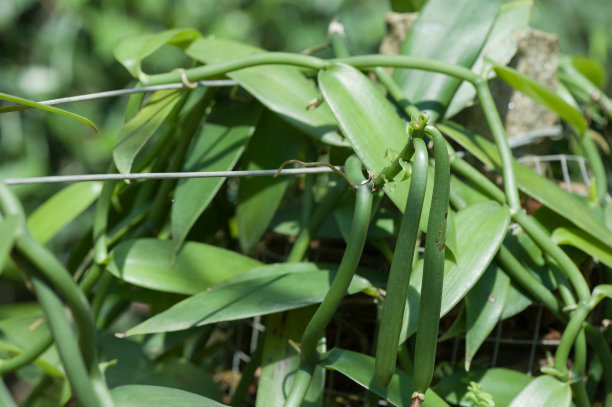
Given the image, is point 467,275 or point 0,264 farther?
point 467,275

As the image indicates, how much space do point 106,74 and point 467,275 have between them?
1.43 meters

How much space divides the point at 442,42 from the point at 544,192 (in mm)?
192

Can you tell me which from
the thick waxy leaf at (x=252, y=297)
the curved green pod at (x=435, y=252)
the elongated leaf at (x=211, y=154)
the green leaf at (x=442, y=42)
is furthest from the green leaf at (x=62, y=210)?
the curved green pod at (x=435, y=252)

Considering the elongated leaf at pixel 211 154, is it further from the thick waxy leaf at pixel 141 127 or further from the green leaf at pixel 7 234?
the green leaf at pixel 7 234

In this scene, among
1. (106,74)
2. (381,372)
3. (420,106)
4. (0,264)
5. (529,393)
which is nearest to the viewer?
(0,264)

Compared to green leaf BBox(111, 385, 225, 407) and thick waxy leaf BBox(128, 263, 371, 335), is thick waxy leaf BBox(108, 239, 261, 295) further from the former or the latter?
green leaf BBox(111, 385, 225, 407)

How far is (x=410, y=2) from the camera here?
828 mm

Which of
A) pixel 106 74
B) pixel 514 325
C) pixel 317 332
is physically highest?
pixel 317 332

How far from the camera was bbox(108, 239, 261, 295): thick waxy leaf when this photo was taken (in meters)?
0.55

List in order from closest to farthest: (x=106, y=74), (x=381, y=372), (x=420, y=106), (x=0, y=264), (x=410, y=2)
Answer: (x=0, y=264), (x=381, y=372), (x=420, y=106), (x=410, y=2), (x=106, y=74)

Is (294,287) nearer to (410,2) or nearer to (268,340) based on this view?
(268,340)

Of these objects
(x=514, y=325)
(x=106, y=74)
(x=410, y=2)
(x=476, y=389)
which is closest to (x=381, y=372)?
(x=476, y=389)

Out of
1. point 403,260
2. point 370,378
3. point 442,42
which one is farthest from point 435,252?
point 442,42

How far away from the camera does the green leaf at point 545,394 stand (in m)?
0.48
